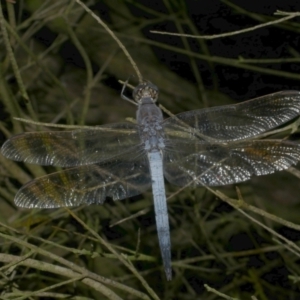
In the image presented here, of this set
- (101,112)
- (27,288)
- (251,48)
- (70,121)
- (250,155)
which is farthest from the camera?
(251,48)

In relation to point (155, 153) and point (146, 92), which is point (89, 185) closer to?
point (155, 153)

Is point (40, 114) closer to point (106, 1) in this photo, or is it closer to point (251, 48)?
point (106, 1)

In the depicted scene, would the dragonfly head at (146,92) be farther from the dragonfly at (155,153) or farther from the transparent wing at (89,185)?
the transparent wing at (89,185)

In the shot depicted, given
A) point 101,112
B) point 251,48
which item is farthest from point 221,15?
point 101,112

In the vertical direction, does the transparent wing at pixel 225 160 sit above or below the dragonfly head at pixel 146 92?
below

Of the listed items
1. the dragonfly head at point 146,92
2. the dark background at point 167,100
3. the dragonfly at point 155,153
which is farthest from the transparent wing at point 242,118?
the dark background at point 167,100

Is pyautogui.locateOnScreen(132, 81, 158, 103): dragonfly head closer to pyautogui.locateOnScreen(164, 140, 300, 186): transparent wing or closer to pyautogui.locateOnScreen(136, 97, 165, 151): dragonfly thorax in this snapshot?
pyautogui.locateOnScreen(136, 97, 165, 151): dragonfly thorax

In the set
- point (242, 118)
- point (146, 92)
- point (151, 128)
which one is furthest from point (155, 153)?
point (242, 118)

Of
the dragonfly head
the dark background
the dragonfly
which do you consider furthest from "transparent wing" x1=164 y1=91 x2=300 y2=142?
the dark background
